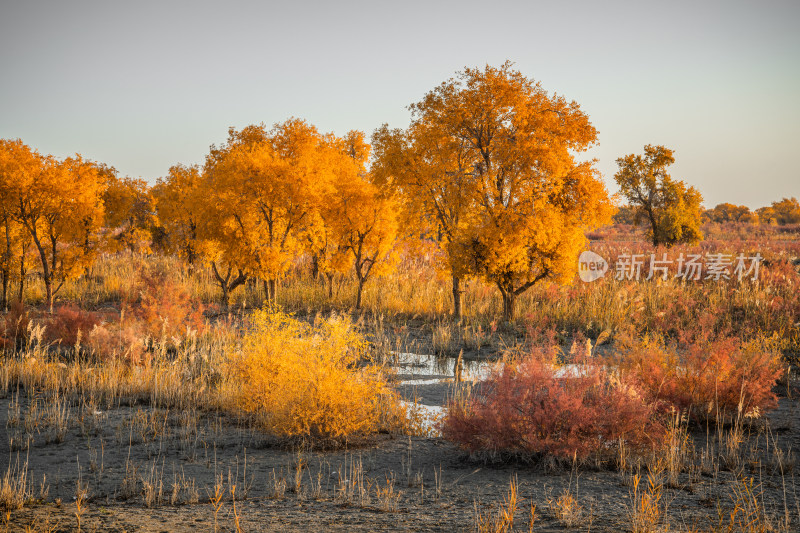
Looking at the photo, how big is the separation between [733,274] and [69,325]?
18.4 meters

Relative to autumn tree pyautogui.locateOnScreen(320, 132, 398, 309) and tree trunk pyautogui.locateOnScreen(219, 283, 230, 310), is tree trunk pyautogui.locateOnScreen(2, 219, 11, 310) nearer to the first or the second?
tree trunk pyautogui.locateOnScreen(219, 283, 230, 310)

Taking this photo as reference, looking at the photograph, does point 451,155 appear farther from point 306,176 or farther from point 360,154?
point 360,154

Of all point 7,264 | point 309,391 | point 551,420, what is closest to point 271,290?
point 7,264

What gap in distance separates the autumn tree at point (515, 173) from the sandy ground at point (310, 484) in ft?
19.7

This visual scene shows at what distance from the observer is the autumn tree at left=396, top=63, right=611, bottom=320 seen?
11688 millimetres

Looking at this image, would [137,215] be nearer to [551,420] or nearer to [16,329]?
[16,329]

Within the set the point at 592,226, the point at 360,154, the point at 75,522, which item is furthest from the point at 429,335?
the point at 360,154

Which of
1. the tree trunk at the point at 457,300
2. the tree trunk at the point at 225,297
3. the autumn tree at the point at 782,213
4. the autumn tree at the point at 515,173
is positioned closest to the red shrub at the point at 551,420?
the autumn tree at the point at 515,173

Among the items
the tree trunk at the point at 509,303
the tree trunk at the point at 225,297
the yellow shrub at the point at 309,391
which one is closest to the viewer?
the yellow shrub at the point at 309,391

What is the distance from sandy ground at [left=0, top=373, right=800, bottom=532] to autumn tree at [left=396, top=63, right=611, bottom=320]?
6005mm

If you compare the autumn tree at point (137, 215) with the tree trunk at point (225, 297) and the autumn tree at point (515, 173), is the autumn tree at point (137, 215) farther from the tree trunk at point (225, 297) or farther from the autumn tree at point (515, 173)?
the autumn tree at point (515, 173)

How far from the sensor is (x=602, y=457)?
5.31 meters

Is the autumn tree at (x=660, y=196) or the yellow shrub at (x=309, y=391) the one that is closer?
the yellow shrub at (x=309, y=391)

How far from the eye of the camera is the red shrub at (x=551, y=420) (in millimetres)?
5125
